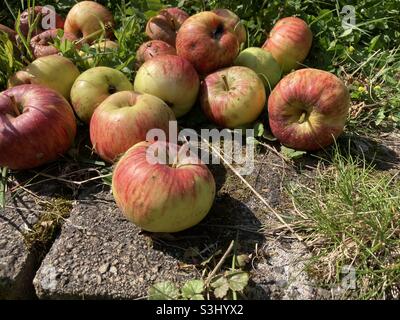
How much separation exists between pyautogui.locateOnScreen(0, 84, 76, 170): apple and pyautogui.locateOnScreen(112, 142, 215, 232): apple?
0.47 meters

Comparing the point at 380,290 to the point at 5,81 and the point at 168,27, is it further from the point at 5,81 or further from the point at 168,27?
the point at 5,81

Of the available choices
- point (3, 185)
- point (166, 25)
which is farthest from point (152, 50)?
point (3, 185)

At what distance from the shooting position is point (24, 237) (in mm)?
1916

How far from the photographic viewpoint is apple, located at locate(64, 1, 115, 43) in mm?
2814

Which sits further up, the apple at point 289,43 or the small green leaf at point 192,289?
the apple at point 289,43

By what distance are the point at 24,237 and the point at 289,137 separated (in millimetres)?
1238

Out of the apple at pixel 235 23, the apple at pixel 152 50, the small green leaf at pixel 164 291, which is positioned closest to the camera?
the small green leaf at pixel 164 291

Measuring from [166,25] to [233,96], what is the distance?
692mm

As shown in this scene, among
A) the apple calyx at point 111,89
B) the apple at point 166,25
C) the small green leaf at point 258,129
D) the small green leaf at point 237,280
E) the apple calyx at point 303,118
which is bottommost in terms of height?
the small green leaf at point 237,280

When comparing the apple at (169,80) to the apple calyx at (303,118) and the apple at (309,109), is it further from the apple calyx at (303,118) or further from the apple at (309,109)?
the apple calyx at (303,118)

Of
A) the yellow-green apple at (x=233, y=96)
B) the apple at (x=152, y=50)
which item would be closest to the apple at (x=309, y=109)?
the yellow-green apple at (x=233, y=96)

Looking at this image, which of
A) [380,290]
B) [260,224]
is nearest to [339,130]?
[260,224]

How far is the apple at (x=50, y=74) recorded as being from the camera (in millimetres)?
2340

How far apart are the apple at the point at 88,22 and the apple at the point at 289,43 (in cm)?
97
